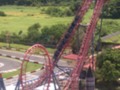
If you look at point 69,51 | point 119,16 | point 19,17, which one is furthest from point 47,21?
point 69,51

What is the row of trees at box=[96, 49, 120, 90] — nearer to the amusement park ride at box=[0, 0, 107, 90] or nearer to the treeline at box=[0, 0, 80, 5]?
the amusement park ride at box=[0, 0, 107, 90]

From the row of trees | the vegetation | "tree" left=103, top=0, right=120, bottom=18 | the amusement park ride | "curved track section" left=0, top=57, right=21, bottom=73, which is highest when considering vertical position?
the amusement park ride

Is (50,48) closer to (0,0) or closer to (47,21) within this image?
(47,21)

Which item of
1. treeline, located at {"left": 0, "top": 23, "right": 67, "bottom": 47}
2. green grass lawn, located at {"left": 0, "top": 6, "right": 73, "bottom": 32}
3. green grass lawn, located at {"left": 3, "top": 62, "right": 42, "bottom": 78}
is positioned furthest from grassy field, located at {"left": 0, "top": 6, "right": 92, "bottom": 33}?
green grass lawn, located at {"left": 3, "top": 62, "right": 42, "bottom": 78}

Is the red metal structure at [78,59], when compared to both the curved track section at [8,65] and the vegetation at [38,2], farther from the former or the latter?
the vegetation at [38,2]

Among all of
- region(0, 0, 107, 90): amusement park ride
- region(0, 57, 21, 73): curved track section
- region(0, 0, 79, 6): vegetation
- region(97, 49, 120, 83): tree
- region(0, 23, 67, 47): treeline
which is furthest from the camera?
region(0, 0, 79, 6): vegetation

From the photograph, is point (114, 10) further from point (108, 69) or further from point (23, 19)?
point (108, 69)
